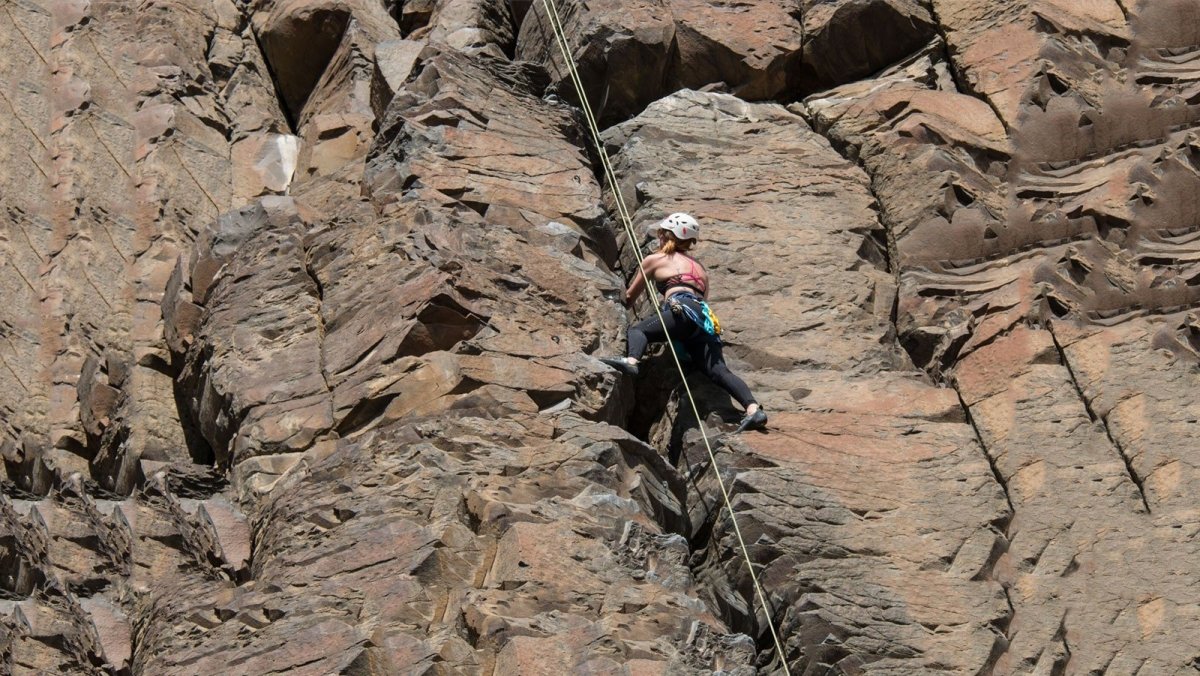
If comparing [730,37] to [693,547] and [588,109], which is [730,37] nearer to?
[588,109]

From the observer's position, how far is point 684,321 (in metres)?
15.6

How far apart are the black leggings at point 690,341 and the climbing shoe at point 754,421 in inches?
8.2

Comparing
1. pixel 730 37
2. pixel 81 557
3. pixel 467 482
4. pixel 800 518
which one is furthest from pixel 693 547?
pixel 730 37

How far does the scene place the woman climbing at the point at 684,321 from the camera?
1544cm

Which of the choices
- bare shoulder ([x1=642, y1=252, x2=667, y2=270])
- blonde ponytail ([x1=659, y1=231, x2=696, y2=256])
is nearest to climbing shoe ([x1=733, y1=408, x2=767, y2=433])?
bare shoulder ([x1=642, y1=252, x2=667, y2=270])

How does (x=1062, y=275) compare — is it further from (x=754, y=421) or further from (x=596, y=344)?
(x=596, y=344)

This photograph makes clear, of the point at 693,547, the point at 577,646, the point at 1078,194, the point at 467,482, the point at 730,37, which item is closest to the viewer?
→ the point at 577,646

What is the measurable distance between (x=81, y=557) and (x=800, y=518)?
5133 millimetres

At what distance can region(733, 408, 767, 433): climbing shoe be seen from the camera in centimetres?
1520

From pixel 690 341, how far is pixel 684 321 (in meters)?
0.21

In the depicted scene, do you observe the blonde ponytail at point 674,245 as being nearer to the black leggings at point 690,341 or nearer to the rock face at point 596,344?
the rock face at point 596,344

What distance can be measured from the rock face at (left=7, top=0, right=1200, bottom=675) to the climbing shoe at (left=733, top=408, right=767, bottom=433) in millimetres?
229

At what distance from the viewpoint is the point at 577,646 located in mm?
12656

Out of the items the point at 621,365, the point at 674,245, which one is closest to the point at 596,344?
the point at 621,365
